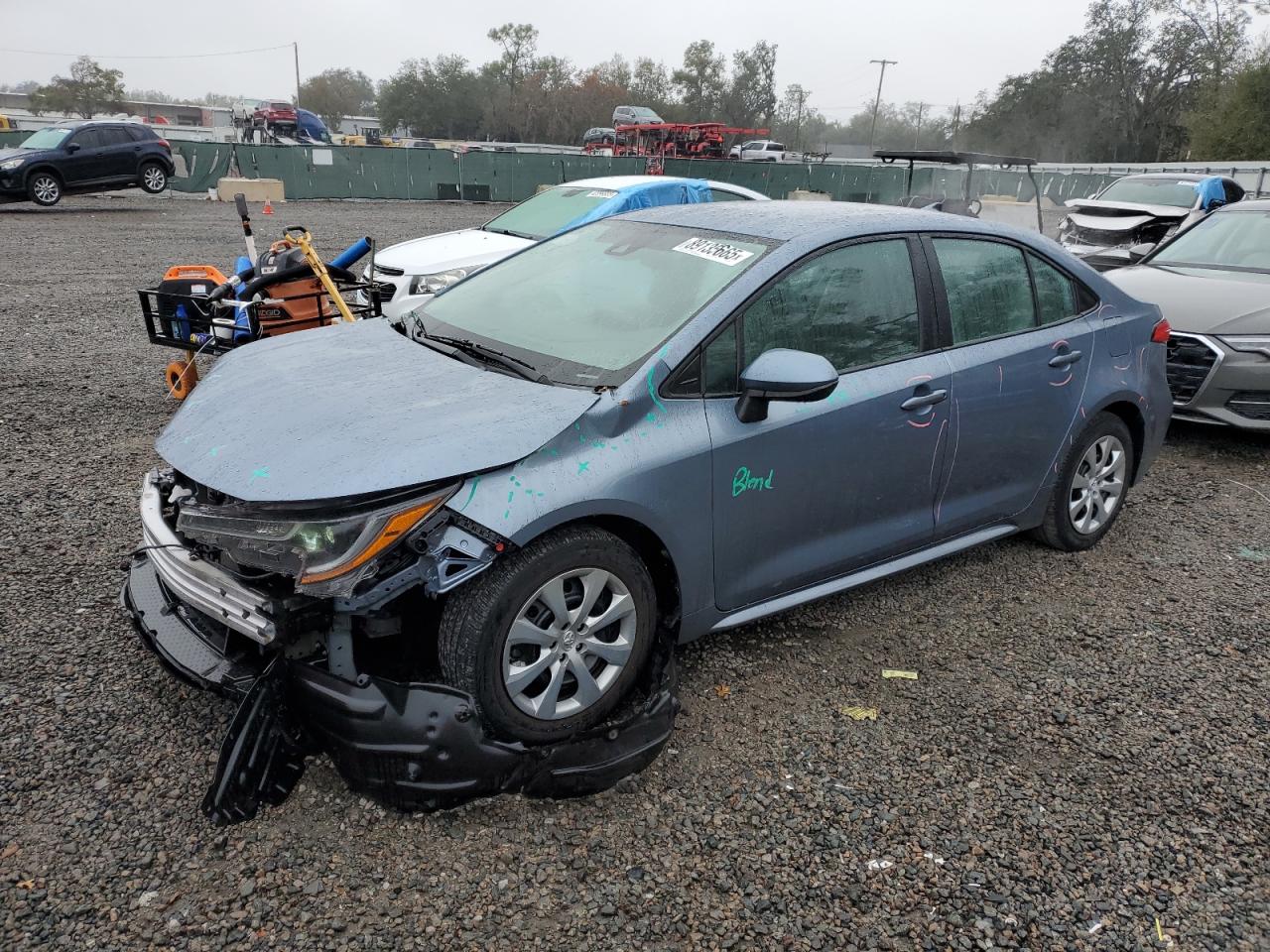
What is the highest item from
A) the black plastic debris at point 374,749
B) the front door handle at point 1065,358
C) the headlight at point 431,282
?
the front door handle at point 1065,358

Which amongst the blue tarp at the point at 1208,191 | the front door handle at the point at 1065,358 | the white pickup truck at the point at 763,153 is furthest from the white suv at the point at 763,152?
the front door handle at the point at 1065,358

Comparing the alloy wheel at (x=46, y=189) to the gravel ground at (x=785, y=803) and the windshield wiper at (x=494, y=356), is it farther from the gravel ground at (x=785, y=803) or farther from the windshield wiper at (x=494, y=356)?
the windshield wiper at (x=494, y=356)

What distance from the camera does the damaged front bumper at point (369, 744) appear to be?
94.2 inches

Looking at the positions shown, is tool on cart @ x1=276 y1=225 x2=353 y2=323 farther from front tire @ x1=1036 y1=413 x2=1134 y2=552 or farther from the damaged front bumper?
front tire @ x1=1036 y1=413 x2=1134 y2=552

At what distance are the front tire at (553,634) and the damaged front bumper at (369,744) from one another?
0.27ft

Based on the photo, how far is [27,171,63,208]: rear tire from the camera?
699 inches

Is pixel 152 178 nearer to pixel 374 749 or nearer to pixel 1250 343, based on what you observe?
pixel 1250 343

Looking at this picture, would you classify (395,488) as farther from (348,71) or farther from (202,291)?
(348,71)

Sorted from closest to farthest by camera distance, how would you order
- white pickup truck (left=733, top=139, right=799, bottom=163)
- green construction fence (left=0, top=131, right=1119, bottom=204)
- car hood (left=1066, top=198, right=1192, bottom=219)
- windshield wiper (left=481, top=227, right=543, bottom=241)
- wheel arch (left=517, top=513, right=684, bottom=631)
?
wheel arch (left=517, top=513, right=684, bottom=631) → windshield wiper (left=481, top=227, right=543, bottom=241) → car hood (left=1066, top=198, right=1192, bottom=219) → green construction fence (left=0, top=131, right=1119, bottom=204) → white pickup truck (left=733, top=139, right=799, bottom=163)

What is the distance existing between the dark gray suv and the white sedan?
45.2 ft

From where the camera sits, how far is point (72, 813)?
98.4 inches

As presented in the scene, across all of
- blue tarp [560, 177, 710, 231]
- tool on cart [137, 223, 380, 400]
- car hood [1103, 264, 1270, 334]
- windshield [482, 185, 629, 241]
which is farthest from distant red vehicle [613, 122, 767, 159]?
tool on cart [137, 223, 380, 400]

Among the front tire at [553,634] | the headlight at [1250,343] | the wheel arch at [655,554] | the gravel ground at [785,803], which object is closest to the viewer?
the gravel ground at [785,803]

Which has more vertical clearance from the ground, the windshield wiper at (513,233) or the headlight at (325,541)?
the windshield wiper at (513,233)
